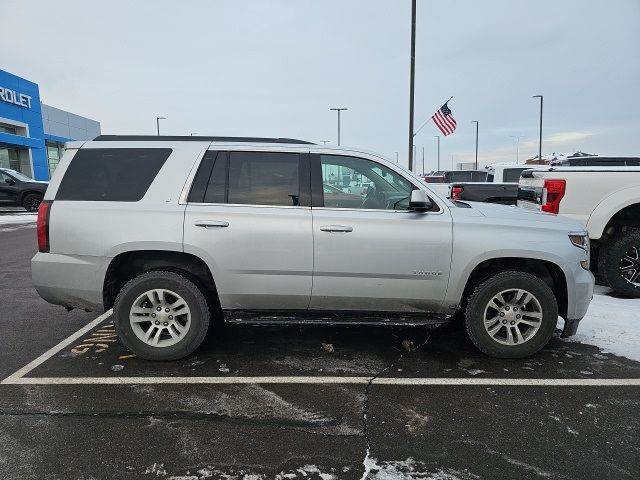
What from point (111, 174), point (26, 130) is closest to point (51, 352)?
point (111, 174)

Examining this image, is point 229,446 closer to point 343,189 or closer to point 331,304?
point 331,304

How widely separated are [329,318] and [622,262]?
445cm

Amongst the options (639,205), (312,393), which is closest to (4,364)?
(312,393)

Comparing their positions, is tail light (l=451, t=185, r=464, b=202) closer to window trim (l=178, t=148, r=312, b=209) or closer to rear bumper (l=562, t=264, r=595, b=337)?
rear bumper (l=562, t=264, r=595, b=337)

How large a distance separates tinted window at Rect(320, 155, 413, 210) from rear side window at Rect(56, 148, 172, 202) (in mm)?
1447

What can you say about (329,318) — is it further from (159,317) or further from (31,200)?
(31,200)

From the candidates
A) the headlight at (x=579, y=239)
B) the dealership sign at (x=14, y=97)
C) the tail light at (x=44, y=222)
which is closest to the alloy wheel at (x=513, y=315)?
the headlight at (x=579, y=239)

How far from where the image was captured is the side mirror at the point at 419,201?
12.4 ft

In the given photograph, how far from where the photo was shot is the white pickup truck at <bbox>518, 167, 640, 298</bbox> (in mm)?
5859

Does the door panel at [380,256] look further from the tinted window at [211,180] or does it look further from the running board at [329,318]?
the tinted window at [211,180]

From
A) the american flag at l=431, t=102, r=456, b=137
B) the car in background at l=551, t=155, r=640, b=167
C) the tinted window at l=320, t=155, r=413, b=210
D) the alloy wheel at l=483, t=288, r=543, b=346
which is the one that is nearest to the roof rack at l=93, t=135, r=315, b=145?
the tinted window at l=320, t=155, r=413, b=210

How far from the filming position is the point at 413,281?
3.92 metres

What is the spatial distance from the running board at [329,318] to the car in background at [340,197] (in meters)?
0.95

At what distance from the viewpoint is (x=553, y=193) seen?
5.88 metres
